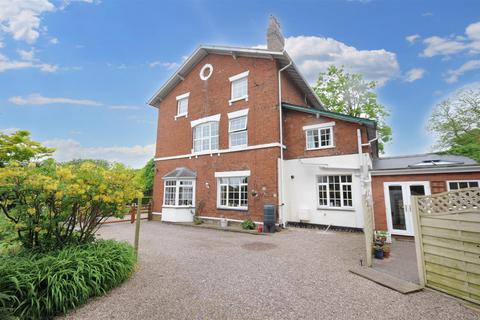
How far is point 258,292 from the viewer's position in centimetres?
396

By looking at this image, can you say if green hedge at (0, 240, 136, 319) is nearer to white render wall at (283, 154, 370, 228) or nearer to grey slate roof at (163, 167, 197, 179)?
white render wall at (283, 154, 370, 228)

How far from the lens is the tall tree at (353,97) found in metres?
21.5

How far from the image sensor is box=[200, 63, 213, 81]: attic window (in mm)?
14703

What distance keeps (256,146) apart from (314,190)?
13.5 feet

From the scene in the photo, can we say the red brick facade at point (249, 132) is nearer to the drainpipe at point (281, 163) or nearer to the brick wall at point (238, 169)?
the brick wall at point (238, 169)

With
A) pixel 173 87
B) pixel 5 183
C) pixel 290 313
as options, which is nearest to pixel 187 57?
pixel 173 87

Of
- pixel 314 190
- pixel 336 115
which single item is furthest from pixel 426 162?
pixel 314 190

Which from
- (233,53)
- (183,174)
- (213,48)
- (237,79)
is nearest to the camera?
(233,53)

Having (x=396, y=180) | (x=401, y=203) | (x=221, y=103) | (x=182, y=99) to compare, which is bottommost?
(x=401, y=203)

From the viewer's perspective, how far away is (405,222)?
8.29 m

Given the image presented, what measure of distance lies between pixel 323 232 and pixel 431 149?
1415 cm

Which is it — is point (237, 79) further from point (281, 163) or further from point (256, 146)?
point (281, 163)

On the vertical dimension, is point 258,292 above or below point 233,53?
below

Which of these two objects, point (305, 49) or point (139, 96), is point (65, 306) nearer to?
point (139, 96)
